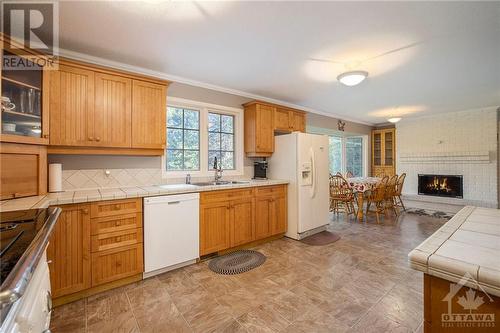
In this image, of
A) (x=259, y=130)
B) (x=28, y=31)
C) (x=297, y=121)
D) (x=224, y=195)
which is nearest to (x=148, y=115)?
(x=28, y=31)

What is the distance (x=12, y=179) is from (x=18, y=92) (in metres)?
Result: 0.75

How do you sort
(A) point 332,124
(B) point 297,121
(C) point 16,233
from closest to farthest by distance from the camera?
(C) point 16,233 < (B) point 297,121 < (A) point 332,124

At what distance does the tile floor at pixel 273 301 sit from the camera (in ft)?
5.69

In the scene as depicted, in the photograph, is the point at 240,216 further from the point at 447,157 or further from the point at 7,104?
the point at 447,157

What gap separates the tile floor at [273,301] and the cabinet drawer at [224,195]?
793mm

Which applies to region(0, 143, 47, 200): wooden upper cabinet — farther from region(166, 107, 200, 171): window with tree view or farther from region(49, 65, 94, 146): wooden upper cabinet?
region(166, 107, 200, 171): window with tree view

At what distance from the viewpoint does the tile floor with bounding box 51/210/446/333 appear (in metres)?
1.73

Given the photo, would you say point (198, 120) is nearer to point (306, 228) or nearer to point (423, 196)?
point (306, 228)

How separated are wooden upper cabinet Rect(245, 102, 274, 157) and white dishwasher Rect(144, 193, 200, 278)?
1.41 m

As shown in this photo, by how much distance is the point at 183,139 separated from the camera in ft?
11.0

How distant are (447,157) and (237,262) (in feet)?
19.9

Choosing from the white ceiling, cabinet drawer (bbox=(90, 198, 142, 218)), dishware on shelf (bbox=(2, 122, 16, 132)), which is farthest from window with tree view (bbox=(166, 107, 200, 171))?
dishware on shelf (bbox=(2, 122, 16, 132))

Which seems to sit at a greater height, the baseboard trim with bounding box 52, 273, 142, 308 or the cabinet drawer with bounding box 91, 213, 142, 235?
the cabinet drawer with bounding box 91, 213, 142, 235

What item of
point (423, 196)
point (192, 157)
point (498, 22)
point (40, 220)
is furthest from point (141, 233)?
point (423, 196)
